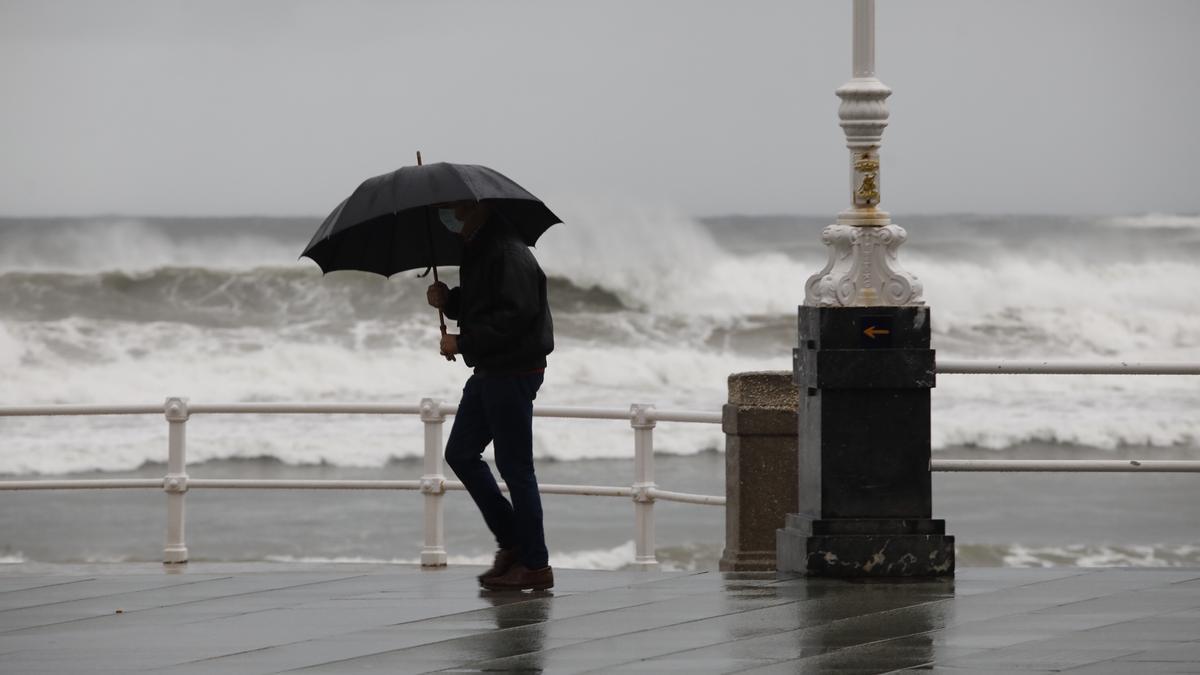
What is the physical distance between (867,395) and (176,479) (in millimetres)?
4230

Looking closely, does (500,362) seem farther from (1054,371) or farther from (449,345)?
(1054,371)

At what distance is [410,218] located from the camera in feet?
27.1

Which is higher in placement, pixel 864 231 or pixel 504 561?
pixel 864 231

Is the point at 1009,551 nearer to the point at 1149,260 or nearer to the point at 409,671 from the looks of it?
the point at 409,671

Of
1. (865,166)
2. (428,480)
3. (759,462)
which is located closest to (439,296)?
(865,166)

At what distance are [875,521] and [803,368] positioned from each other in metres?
0.75

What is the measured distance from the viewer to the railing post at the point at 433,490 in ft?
33.2

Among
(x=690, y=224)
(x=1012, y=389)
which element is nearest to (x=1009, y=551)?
(x=1012, y=389)

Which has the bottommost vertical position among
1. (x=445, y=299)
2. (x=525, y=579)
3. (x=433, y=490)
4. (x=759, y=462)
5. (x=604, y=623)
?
(x=604, y=623)

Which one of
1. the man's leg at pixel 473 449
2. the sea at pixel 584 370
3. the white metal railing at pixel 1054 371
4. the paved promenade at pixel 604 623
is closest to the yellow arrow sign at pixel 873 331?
the white metal railing at pixel 1054 371

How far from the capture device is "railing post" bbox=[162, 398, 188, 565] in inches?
405

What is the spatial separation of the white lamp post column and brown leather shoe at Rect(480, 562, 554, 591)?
1.68 meters

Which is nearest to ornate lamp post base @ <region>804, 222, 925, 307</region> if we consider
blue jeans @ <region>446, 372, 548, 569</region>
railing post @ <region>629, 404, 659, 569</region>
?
blue jeans @ <region>446, 372, 548, 569</region>

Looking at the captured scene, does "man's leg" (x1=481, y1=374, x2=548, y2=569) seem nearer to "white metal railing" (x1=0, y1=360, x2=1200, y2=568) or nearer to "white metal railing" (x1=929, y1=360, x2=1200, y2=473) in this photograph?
"white metal railing" (x1=0, y1=360, x2=1200, y2=568)
